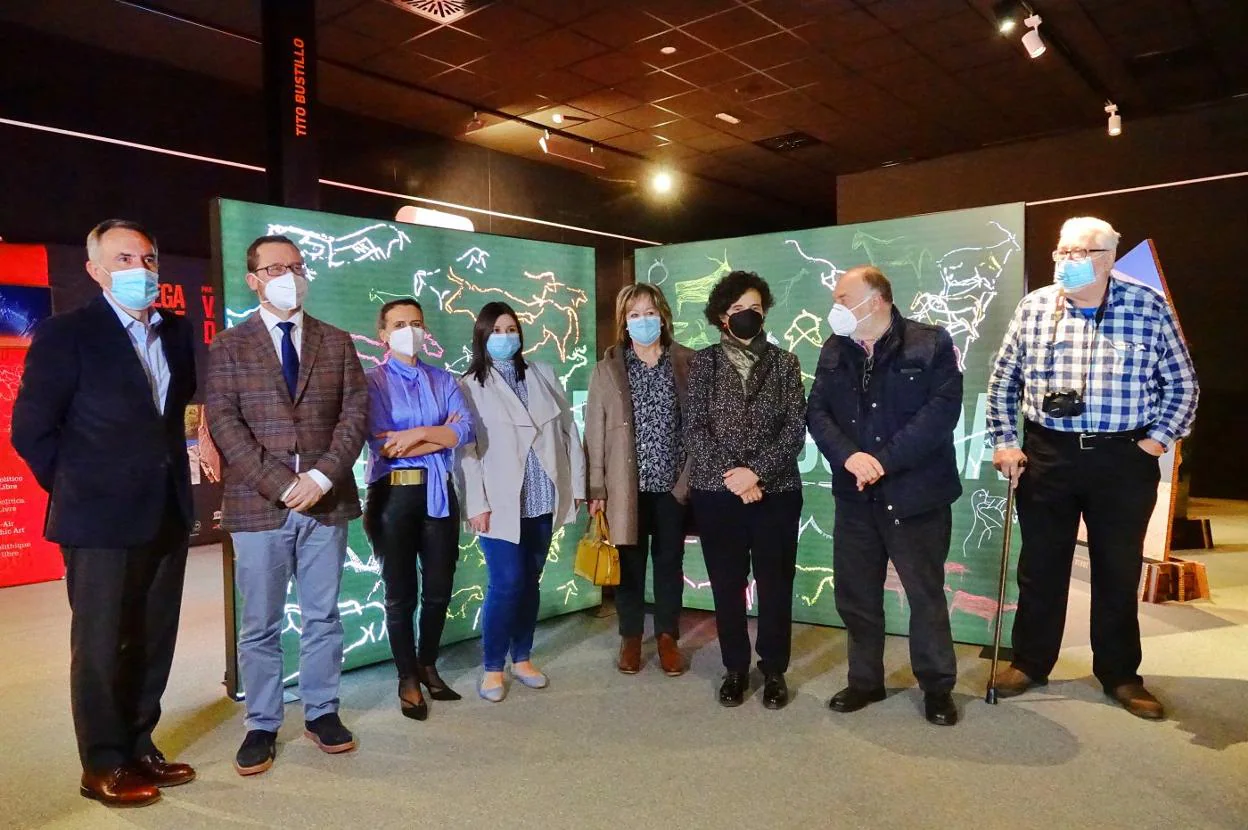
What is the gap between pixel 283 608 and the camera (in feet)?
8.90

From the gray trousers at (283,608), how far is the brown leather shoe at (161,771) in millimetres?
209

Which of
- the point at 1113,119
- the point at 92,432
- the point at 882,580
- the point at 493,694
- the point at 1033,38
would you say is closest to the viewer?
the point at 92,432

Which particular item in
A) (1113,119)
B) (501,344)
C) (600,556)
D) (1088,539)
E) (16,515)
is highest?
(1113,119)

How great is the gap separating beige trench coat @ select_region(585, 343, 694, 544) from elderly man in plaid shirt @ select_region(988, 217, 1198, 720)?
3.96ft

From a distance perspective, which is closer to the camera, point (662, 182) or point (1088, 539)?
point (1088, 539)

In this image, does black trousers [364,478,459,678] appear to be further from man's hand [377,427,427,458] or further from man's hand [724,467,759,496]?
man's hand [724,467,759,496]

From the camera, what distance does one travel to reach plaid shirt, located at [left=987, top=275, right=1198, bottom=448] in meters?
2.95

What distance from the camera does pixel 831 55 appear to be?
636cm

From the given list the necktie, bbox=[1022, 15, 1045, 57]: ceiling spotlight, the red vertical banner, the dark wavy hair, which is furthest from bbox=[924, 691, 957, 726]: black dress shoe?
the red vertical banner

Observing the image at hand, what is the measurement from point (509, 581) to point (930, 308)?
2.16 metres

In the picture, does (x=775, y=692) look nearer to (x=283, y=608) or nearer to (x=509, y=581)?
(x=509, y=581)

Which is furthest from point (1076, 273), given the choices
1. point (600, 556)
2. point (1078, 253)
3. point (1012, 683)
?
point (600, 556)

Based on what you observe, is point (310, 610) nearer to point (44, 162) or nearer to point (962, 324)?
point (962, 324)

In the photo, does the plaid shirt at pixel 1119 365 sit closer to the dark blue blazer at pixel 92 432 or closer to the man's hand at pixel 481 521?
the man's hand at pixel 481 521
